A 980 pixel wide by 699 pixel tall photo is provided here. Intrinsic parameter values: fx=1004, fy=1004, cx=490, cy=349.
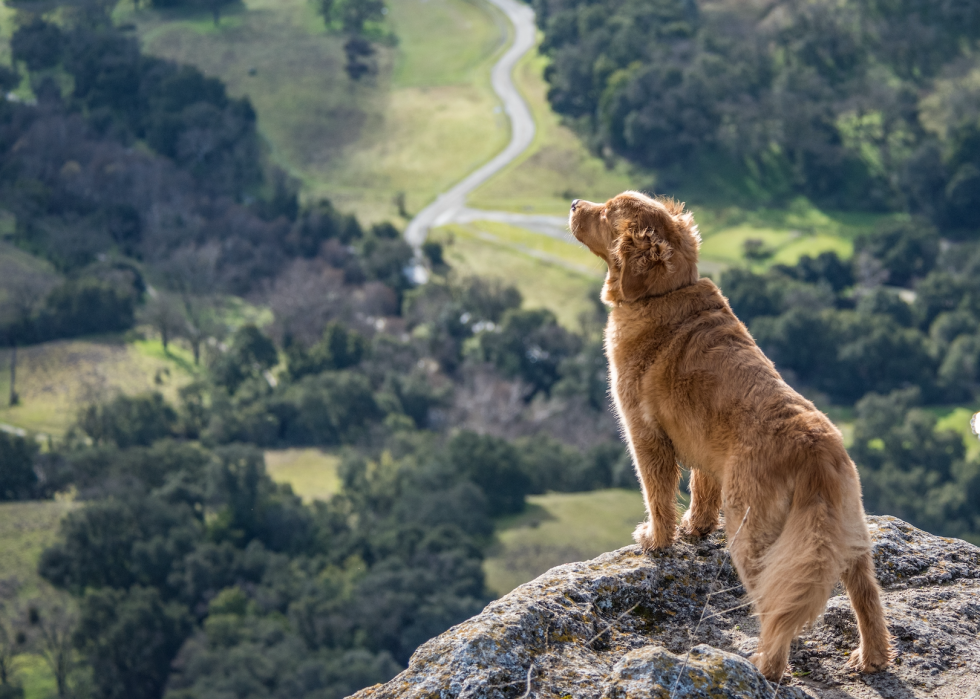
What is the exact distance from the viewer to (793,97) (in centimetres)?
9950

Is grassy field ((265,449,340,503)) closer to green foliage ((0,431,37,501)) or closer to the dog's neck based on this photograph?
green foliage ((0,431,37,501))

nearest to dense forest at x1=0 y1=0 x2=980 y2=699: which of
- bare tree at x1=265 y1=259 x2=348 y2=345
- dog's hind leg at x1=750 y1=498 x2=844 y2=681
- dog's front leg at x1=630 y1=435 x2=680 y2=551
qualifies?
bare tree at x1=265 y1=259 x2=348 y2=345

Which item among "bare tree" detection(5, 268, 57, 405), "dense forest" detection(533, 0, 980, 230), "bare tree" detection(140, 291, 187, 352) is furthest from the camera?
"dense forest" detection(533, 0, 980, 230)

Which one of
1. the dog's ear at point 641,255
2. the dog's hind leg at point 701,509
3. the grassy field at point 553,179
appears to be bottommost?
the grassy field at point 553,179

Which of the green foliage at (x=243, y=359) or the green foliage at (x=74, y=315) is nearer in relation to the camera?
the green foliage at (x=243, y=359)

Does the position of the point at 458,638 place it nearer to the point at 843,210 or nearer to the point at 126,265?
the point at 126,265

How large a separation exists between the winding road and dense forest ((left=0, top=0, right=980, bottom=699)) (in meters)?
4.98

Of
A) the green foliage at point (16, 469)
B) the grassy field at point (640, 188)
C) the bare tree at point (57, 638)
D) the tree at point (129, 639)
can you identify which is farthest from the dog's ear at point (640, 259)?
the grassy field at point (640, 188)

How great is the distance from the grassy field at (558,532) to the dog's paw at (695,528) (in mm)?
43035

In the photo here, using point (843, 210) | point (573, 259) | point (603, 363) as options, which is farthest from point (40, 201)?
point (843, 210)

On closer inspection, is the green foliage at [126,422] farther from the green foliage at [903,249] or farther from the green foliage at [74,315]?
the green foliage at [903,249]

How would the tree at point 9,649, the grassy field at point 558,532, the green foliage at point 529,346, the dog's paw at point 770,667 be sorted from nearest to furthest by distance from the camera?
1. the dog's paw at point 770,667
2. the tree at point 9,649
3. the grassy field at point 558,532
4. the green foliage at point 529,346

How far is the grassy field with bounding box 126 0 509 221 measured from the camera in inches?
4065

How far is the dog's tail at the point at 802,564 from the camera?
596 cm
